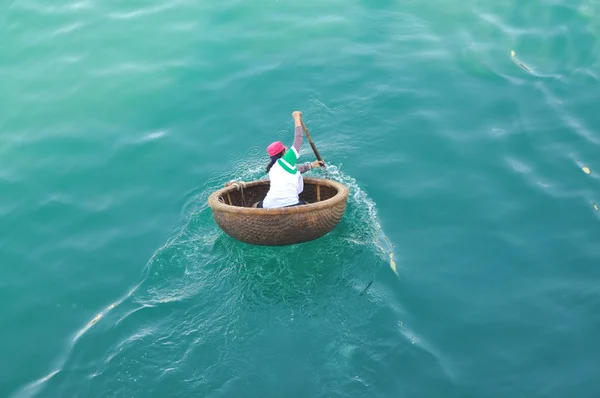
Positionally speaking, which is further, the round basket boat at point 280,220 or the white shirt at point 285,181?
the white shirt at point 285,181

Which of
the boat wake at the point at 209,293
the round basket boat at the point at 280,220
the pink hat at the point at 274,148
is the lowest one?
the boat wake at the point at 209,293

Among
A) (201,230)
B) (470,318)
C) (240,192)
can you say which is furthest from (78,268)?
(470,318)

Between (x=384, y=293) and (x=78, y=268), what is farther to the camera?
(x=78, y=268)

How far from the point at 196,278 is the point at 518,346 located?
3.94 m

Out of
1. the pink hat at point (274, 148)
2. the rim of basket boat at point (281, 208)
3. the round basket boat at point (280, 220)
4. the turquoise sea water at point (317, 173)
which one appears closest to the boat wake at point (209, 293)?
the turquoise sea water at point (317, 173)

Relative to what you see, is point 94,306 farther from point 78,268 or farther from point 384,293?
point 384,293

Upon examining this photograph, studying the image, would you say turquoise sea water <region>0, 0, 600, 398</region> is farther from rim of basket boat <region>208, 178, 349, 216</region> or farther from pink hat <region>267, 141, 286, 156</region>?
pink hat <region>267, 141, 286, 156</region>

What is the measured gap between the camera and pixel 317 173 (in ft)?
33.2

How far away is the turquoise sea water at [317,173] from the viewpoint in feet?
23.4

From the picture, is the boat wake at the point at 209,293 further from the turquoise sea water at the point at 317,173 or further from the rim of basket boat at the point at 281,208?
the rim of basket boat at the point at 281,208

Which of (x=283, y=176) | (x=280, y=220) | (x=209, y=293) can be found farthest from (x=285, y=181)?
(x=209, y=293)

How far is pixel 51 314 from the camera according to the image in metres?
8.36

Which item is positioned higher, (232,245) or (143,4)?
(143,4)

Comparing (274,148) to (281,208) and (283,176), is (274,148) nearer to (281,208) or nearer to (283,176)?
(283,176)
